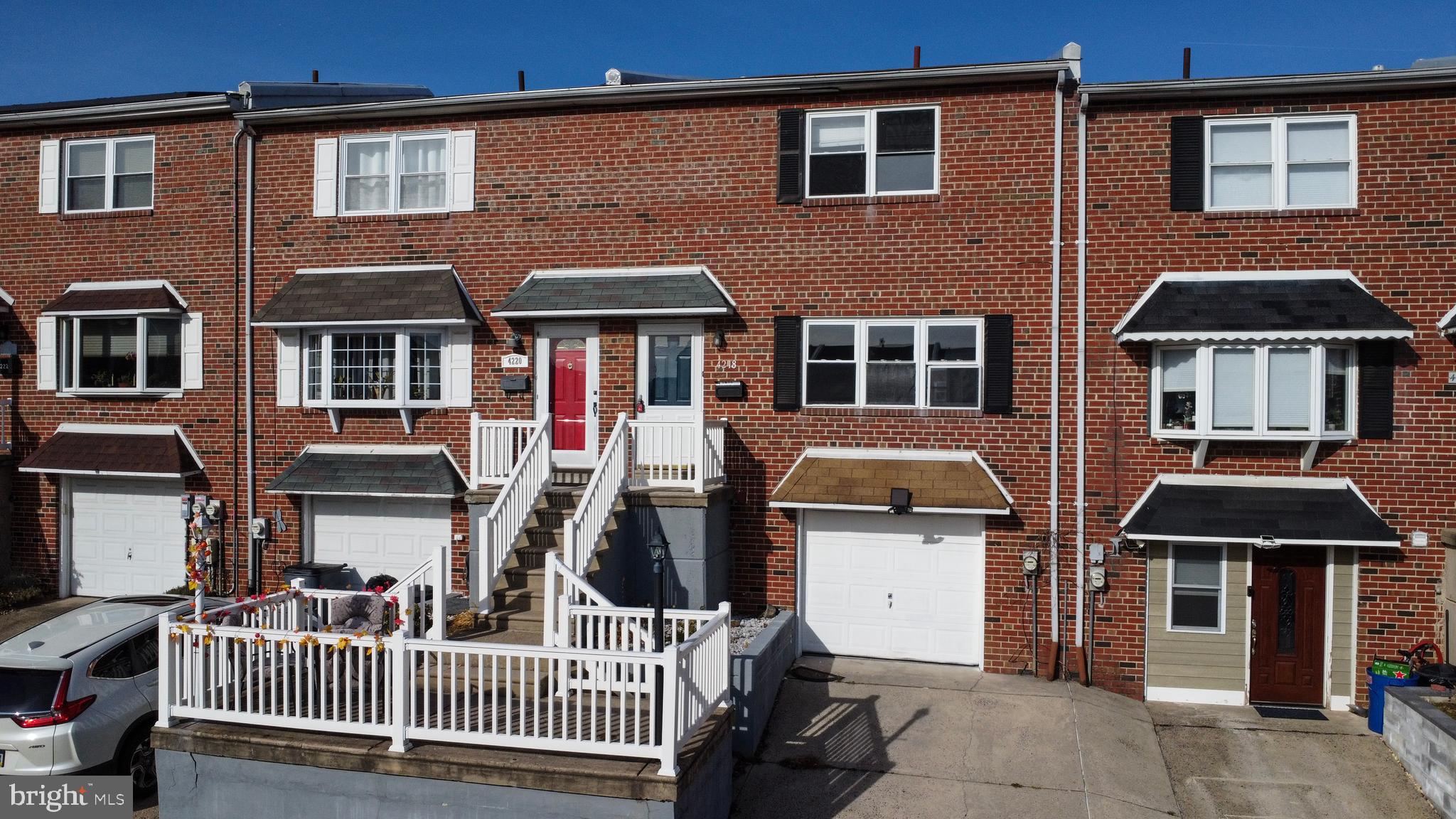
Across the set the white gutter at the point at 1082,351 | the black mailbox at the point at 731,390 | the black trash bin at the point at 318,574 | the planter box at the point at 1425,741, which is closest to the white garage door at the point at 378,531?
the black trash bin at the point at 318,574

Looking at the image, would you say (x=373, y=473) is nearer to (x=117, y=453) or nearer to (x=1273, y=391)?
(x=117, y=453)

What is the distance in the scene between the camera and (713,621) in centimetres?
846

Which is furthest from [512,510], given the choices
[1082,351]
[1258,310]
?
[1258,310]

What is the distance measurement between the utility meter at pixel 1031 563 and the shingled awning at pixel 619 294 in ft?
16.3

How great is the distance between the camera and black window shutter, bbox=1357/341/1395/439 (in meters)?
11.3

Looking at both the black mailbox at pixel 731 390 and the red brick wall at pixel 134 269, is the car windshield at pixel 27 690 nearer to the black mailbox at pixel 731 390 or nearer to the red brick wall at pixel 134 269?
the red brick wall at pixel 134 269

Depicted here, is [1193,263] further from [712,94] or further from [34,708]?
[34,708]

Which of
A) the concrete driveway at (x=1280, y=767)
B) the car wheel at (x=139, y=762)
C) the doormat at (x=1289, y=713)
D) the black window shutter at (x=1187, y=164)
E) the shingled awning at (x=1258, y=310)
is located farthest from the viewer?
the black window shutter at (x=1187, y=164)

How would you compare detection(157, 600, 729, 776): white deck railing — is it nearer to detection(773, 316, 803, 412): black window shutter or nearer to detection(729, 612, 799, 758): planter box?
detection(729, 612, 799, 758): planter box

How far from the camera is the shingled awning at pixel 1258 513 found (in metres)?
11.0

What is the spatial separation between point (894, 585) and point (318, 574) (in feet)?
26.5

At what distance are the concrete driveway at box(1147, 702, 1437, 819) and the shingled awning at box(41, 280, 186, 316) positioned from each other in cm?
1482

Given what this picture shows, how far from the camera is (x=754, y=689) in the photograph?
9.76 metres

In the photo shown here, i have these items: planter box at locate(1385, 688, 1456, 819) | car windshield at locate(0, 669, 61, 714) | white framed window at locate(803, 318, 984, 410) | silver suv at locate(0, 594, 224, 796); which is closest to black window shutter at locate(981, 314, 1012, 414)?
white framed window at locate(803, 318, 984, 410)
